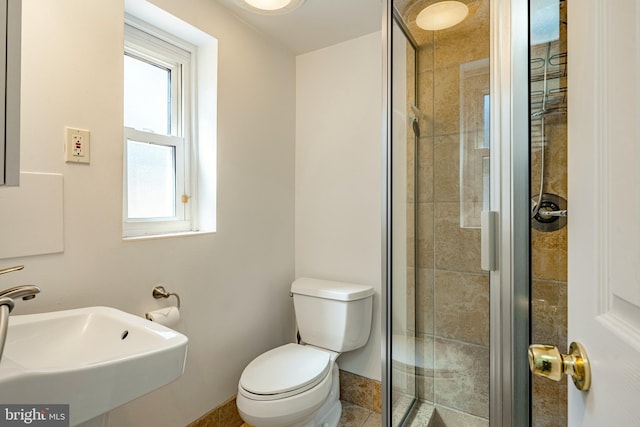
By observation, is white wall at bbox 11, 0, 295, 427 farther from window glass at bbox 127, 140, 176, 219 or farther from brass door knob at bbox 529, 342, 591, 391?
brass door knob at bbox 529, 342, 591, 391

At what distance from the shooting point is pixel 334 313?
1706mm

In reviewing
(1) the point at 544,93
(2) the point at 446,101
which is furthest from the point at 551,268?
(2) the point at 446,101

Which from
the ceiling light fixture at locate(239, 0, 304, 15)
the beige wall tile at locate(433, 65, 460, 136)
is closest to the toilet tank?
Answer: the beige wall tile at locate(433, 65, 460, 136)

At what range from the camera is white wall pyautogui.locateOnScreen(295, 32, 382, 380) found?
6.07 ft

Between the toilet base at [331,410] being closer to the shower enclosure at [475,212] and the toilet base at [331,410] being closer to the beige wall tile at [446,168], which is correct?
the shower enclosure at [475,212]

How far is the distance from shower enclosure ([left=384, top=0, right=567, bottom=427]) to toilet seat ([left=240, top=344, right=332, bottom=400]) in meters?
0.38

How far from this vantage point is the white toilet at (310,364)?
4.27 feet

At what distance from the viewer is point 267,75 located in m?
1.90

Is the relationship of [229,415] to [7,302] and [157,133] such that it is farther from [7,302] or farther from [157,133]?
[157,133]

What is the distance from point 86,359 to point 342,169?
150 centimetres

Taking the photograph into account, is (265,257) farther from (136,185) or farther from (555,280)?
(555,280)
